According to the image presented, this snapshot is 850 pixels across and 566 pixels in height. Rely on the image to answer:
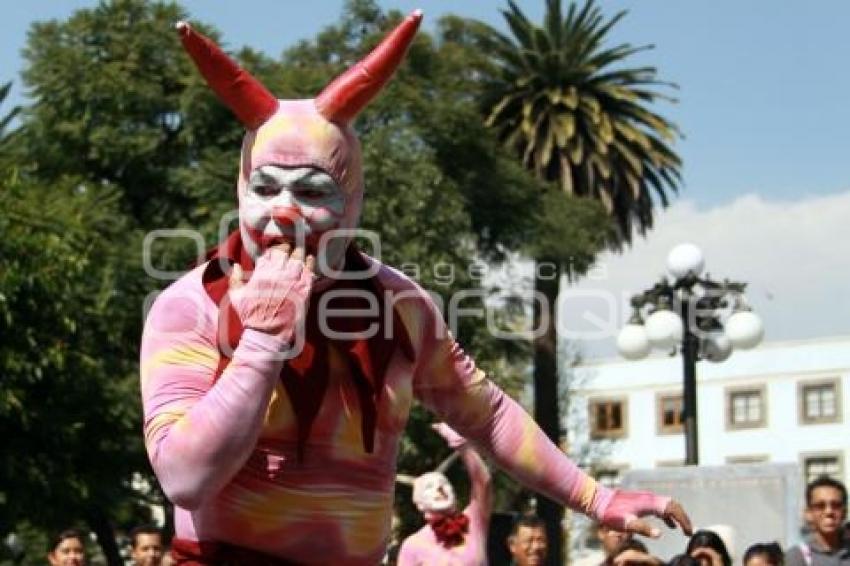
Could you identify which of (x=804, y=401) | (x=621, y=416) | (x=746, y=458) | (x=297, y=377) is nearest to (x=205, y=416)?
(x=297, y=377)

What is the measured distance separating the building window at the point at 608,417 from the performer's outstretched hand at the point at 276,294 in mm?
54478

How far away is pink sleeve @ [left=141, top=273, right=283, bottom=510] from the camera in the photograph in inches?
148

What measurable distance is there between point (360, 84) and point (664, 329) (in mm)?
10990

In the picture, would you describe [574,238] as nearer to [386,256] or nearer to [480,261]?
[480,261]

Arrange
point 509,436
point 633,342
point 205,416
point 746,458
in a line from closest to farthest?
point 205,416, point 509,436, point 633,342, point 746,458

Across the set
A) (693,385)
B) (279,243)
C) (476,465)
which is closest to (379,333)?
(279,243)

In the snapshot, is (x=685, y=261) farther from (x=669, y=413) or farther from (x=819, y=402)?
(x=669, y=413)

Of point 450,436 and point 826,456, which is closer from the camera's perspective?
point 450,436

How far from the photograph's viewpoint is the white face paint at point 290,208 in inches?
163

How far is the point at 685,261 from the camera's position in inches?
610

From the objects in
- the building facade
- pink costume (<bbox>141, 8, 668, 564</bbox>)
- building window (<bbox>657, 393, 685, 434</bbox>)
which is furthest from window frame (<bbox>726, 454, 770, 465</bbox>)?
pink costume (<bbox>141, 8, 668, 564</bbox>)

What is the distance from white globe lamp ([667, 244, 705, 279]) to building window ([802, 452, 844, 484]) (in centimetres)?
3854

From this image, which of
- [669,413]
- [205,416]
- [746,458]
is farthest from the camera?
[669,413]

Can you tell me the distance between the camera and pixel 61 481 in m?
23.7
